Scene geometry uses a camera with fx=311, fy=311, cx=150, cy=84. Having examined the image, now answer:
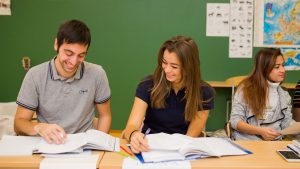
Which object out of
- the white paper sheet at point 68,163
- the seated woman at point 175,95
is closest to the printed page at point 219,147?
the seated woman at point 175,95

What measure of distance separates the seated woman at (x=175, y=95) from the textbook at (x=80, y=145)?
0.32m

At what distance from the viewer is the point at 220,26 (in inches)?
154

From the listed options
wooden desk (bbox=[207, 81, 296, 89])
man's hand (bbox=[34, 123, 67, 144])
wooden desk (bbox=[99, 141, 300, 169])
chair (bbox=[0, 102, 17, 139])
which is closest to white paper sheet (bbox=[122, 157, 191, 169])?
wooden desk (bbox=[99, 141, 300, 169])

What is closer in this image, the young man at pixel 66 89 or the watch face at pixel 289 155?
the watch face at pixel 289 155

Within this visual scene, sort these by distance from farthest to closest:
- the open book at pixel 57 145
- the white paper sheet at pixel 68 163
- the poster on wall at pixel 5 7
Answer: the poster on wall at pixel 5 7
the open book at pixel 57 145
the white paper sheet at pixel 68 163

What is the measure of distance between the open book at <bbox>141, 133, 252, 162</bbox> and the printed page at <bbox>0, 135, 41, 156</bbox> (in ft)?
1.60

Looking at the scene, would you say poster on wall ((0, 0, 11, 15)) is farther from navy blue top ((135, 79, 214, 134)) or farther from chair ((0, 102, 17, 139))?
navy blue top ((135, 79, 214, 134))

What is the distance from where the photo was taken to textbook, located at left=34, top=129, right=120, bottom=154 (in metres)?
1.25

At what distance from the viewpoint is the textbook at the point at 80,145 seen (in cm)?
125

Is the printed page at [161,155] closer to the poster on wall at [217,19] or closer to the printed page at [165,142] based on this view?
the printed page at [165,142]

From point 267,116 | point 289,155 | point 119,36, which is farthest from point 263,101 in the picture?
point 119,36

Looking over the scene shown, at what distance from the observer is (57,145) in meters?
1.29

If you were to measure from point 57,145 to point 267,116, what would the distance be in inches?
58.6

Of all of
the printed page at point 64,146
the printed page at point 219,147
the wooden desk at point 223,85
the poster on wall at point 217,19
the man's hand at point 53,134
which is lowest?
the wooden desk at point 223,85
